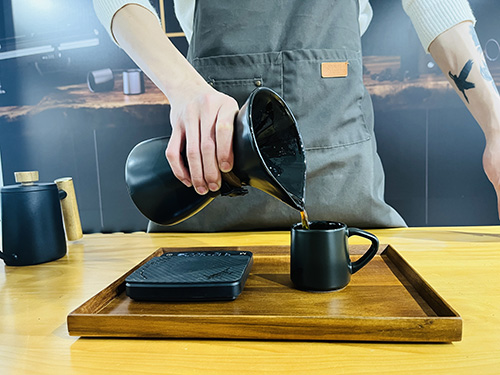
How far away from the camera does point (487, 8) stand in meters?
2.22

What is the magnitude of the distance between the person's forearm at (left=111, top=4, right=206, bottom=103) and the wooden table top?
43cm

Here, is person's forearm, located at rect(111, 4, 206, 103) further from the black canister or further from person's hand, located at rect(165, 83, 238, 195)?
the black canister

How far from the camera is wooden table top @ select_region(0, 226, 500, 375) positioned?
48 cm

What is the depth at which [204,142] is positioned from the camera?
0.74 m

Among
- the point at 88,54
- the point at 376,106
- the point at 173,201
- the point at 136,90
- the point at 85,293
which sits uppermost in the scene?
the point at 88,54

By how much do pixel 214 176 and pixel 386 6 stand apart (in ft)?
6.39

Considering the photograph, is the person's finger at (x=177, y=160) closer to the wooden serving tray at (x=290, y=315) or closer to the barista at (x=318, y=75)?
the wooden serving tray at (x=290, y=315)

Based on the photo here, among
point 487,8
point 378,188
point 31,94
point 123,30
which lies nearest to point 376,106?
point 487,8

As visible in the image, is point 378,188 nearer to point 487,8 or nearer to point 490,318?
point 490,318

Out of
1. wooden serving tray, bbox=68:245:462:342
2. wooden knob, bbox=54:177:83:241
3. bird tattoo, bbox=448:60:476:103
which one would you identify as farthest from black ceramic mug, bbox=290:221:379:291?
bird tattoo, bbox=448:60:476:103

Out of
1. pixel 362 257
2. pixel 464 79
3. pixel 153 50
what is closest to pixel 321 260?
pixel 362 257

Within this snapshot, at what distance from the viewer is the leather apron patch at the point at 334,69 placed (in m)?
1.31

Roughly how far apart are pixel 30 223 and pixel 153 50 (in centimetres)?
48

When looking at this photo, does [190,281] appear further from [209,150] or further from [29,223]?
[29,223]
